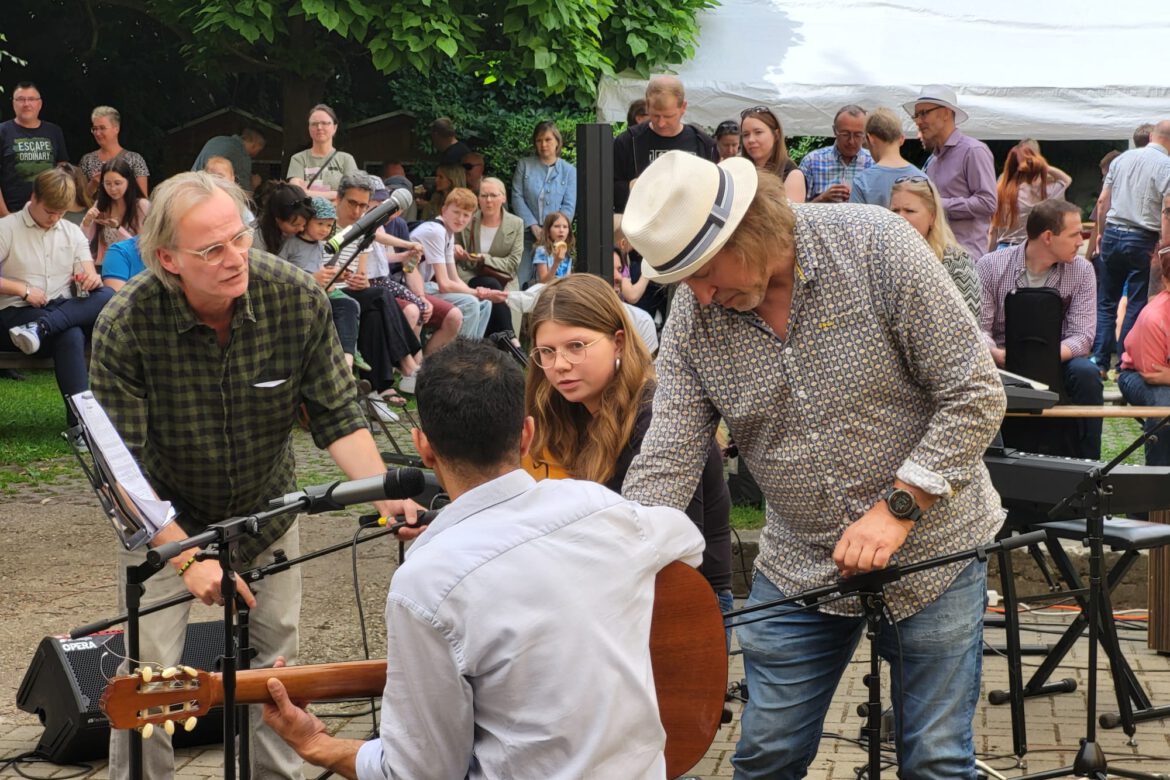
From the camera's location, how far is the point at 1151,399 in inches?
283

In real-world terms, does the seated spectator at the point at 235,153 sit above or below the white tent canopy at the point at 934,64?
below

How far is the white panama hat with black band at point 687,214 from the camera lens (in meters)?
2.93

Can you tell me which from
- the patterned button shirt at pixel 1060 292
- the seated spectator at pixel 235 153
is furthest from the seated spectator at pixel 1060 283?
the seated spectator at pixel 235 153

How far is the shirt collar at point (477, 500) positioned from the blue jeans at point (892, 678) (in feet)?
3.07

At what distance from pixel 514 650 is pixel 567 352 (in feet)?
6.30

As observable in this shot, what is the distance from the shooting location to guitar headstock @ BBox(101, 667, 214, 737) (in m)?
2.60

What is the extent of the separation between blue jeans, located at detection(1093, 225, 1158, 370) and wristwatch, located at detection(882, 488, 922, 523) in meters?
9.94

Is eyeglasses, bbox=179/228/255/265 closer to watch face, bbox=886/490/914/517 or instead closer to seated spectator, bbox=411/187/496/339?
watch face, bbox=886/490/914/517

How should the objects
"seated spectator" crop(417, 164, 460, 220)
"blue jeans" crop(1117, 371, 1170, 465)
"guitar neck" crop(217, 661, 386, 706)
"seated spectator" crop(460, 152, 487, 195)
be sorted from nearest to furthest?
"guitar neck" crop(217, 661, 386, 706)
"blue jeans" crop(1117, 371, 1170, 465)
"seated spectator" crop(417, 164, 460, 220)
"seated spectator" crop(460, 152, 487, 195)

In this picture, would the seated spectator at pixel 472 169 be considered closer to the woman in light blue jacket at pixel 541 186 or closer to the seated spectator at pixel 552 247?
the woman in light blue jacket at pixel 541 186

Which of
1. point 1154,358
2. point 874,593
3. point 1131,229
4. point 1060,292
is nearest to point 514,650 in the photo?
point 874,593

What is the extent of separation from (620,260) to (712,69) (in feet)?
14.4

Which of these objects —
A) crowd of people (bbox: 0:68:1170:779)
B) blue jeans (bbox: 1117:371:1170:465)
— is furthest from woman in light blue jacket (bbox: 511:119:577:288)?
crowd of people (bbox: 0:68:1170:779)

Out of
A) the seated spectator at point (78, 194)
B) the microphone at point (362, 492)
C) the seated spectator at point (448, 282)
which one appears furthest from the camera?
the seated spectator at point (448, 282)
